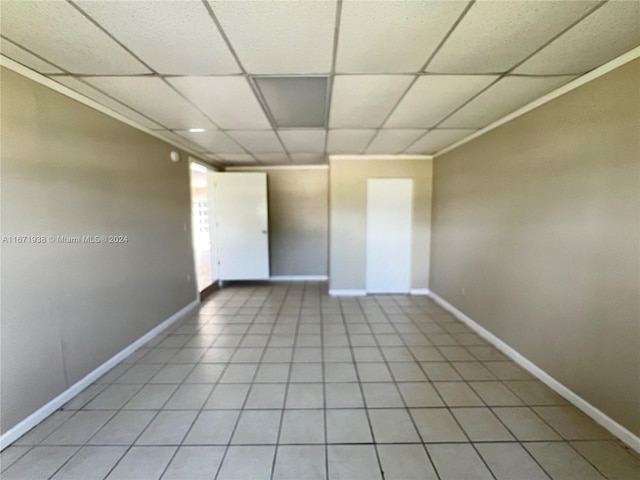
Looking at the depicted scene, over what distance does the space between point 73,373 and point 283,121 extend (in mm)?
2726

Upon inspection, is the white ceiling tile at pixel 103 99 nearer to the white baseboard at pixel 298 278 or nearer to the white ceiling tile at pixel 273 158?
the white ceiling tile at pixel 273 158

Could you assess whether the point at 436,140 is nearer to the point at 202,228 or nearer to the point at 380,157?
the point at 380,157

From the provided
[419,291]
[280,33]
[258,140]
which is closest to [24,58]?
[280,33]

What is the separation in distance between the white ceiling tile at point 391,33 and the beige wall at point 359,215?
2577 millimetres

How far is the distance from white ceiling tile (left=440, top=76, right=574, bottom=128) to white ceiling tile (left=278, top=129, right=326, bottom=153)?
4.51 ft

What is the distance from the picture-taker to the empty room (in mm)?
1375

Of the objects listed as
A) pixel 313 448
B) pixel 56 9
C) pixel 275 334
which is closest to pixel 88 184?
pixel 56 9

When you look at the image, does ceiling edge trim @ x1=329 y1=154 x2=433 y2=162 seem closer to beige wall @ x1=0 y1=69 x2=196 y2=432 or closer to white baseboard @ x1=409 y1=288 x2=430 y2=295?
white baseboard @ x1=409 y1=288 x2=430 y2=295

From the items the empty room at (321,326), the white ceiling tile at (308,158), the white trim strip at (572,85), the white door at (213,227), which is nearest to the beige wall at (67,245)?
the empty room at (321,326)

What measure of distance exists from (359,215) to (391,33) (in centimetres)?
308

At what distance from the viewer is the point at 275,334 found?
3023 mm

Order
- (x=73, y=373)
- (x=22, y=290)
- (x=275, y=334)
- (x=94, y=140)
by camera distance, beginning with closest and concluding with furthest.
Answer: (x=22, y=290), (x=73, y=373), (x=94, y=140), (x=275, y=334)

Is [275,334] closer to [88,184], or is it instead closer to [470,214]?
[88,184]

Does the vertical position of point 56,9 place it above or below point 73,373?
above
